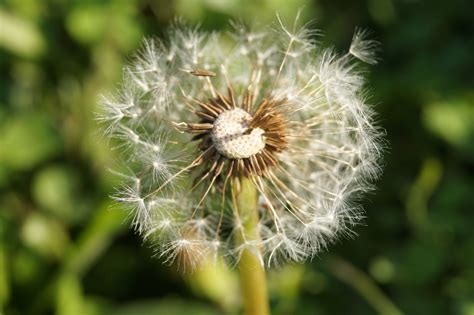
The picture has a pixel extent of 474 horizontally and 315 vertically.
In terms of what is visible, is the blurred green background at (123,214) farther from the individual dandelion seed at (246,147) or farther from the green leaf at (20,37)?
the individual dandelion seed at (246,147)

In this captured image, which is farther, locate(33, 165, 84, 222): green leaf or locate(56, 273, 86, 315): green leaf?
locate(33, 165, 84, 222): green leaf

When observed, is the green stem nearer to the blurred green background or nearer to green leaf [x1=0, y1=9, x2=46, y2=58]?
the blurred green background

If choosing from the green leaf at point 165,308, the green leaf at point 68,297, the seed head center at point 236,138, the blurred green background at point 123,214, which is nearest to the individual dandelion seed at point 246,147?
the seed head center at point 236,138

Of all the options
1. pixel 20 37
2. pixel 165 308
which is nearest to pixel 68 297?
pixel 165 308

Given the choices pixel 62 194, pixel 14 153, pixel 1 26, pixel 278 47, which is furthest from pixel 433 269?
pixel 1 26

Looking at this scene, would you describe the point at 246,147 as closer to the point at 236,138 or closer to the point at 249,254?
the point at 236,138

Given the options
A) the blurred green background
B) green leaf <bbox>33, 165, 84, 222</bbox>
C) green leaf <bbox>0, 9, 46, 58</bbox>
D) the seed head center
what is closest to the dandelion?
the seed head center
